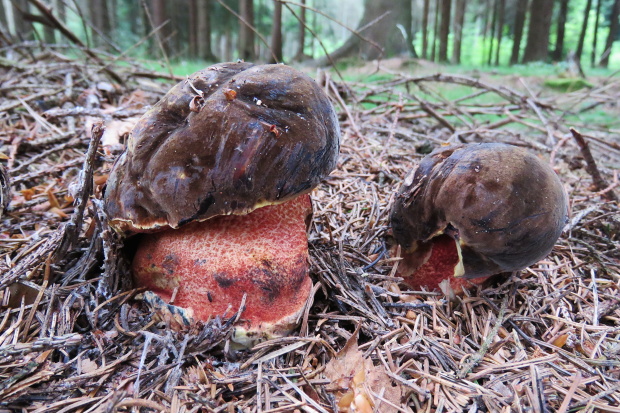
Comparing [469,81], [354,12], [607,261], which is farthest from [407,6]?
[354,12]

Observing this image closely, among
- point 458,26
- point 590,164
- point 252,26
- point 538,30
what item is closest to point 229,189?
point 590,164

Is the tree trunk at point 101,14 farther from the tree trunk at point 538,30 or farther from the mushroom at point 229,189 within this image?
the tree trunk at point 538,30

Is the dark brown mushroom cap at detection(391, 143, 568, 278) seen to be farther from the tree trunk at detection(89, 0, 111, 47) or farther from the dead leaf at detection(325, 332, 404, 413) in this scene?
the tree trunk at detection(89, 0, 111, 47)

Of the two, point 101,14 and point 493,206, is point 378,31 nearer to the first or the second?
point 101,14

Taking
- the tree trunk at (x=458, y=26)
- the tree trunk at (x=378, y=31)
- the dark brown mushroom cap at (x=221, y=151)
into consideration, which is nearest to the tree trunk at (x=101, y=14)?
the tree trunk at (x=378, y=31)

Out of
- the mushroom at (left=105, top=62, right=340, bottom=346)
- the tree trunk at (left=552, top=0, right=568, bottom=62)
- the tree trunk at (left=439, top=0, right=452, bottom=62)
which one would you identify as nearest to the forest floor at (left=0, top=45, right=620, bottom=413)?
the mushroom at (left=105, top=62, right=340, bottom=346)
